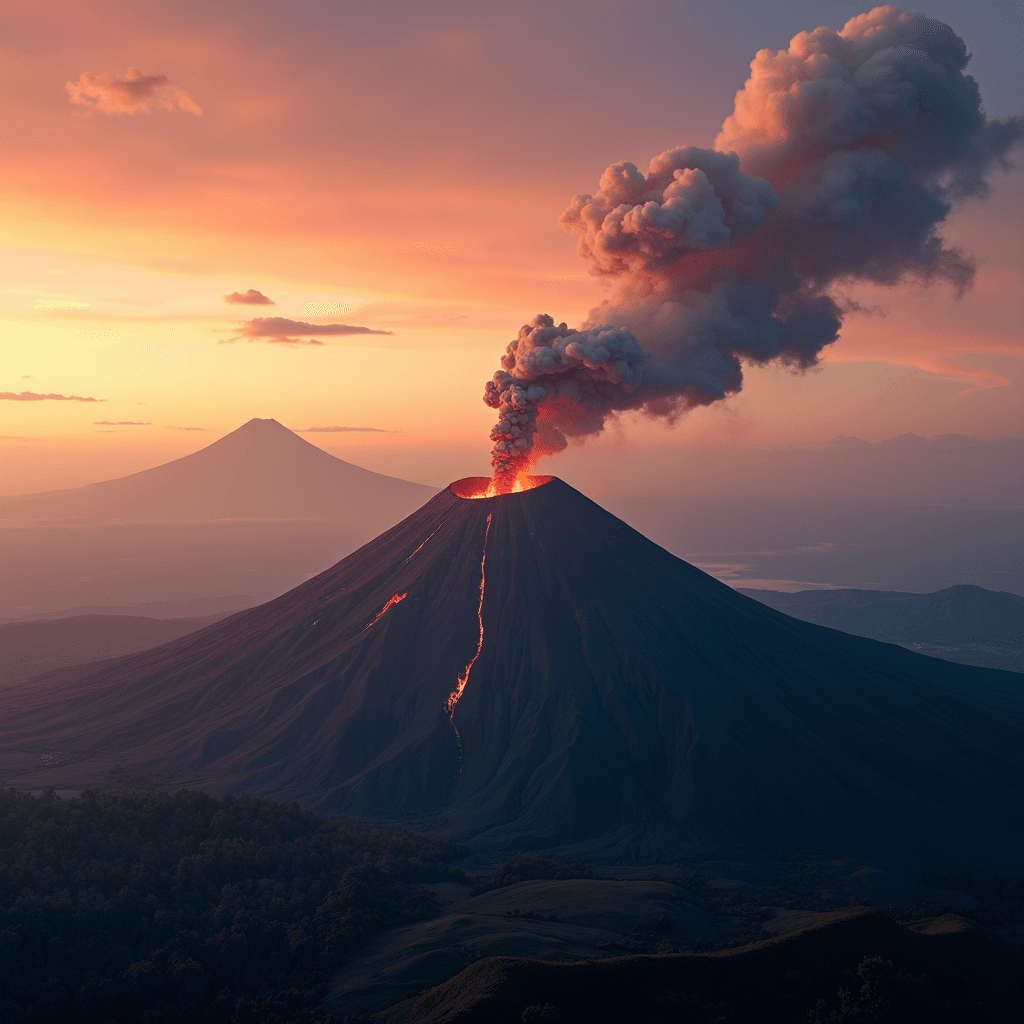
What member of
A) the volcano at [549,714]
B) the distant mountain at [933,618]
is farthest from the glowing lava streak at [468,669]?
the distant mountain at [933,618]

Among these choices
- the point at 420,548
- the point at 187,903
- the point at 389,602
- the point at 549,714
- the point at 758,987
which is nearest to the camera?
the point at 758,987

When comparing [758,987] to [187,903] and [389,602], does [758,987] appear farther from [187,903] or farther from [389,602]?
[389,602]

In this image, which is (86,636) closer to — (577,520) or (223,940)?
(577,520)

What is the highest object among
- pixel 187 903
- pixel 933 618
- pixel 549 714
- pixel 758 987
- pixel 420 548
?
pixel 420 548

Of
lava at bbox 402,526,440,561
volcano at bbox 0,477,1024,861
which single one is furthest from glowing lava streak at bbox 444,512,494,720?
lava at bbox 402,526,440,561

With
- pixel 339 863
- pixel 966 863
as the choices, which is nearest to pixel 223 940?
pixel 339 863

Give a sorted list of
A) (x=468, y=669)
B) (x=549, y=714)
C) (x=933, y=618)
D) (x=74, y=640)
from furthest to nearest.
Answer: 1. (x=933, y=618)
2. (x=74, y=640)
3. (x=468, y=669)
4. (x=549, y=714)

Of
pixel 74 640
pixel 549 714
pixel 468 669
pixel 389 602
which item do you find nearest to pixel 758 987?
pixel 549 714

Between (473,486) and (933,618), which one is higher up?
(473,486)

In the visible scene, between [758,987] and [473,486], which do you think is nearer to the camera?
[758,987]
